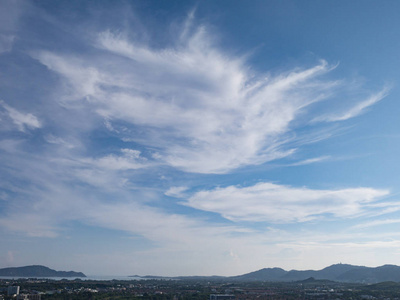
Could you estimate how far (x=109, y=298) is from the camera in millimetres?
95875

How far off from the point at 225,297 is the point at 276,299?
16.1 metres

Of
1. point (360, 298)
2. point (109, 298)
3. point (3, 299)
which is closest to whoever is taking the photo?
point (3, 299)

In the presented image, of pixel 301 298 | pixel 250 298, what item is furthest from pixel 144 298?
pixel 301 298

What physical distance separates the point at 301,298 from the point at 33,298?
3200 inches

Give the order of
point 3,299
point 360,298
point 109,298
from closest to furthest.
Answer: point 3,299, point 109,298, point 360,298

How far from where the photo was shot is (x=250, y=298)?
4190 inches

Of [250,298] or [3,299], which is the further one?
[250,298]

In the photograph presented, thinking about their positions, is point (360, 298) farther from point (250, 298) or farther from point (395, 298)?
point (250, 298)

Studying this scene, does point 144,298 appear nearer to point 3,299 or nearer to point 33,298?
point 33,298

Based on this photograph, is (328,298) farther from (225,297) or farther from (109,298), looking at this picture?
(109,298)

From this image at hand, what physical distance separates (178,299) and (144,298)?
10.1 metres

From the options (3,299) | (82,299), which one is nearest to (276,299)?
(82,299)

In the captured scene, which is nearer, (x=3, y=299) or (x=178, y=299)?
(x=3, y=299)

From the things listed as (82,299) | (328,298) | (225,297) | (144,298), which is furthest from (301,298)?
(82,299)
